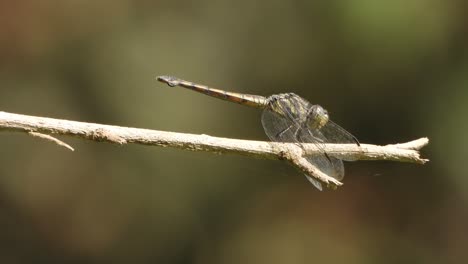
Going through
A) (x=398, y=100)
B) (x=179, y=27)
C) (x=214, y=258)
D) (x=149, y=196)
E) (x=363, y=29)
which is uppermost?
(x=179, y=27)

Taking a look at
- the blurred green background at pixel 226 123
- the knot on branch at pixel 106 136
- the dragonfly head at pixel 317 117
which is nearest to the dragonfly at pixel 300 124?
the dragonfly head at pixel 317 117

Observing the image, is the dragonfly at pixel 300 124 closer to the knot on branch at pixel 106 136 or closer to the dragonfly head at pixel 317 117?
the dragonfly head at pixel 317 117

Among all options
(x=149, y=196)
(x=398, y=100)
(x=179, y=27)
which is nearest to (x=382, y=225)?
(x=398, y=100)

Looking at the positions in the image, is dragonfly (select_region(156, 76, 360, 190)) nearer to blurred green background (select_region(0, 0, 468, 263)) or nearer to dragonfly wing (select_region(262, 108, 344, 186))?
dragonfly wing (select_region(262, 108, 344, 186))

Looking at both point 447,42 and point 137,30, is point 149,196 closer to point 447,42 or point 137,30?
point 137,30

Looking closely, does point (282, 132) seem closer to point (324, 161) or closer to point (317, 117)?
point (317, 117)

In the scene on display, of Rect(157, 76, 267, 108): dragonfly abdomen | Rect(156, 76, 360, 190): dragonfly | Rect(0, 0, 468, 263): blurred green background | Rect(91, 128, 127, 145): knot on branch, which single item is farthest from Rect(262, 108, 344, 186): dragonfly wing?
Rect(0, 0, 468, 263): blurred green background
